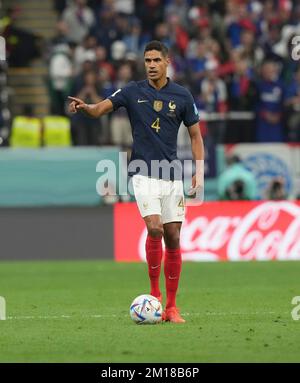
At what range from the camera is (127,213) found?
62.7ft

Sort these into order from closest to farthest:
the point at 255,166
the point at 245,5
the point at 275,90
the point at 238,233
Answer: the point at 238,233, the point at 255,166, the point at 275,90, the point at 245,5

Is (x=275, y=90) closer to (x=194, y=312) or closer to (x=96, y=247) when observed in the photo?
(x=96, y=247)

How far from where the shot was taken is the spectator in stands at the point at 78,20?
2512 centimetres

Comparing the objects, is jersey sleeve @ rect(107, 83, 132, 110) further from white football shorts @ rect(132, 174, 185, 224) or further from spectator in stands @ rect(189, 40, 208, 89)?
spectator in stands @ rect(189, 40, 208, 89)

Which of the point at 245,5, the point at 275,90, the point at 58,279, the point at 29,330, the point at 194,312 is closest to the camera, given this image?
the point at 29,330

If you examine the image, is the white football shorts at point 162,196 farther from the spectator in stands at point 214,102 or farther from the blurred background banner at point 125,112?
the spectator in stands at point 214,102

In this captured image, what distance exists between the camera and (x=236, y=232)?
18.8 m

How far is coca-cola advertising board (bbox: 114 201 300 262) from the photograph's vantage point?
18.8 metres

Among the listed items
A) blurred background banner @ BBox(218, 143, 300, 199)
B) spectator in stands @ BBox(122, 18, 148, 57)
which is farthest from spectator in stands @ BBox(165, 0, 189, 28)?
blurred background banner @ BBox(218, 143, 300, 199)

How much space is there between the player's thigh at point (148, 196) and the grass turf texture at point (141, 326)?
1.04 m

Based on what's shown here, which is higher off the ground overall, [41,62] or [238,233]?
[41,62]

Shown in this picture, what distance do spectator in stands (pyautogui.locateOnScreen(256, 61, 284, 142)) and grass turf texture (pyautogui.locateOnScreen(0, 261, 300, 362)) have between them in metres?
5.29

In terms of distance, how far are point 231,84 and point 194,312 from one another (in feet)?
40.5

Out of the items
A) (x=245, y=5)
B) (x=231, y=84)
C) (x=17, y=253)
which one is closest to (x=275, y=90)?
(x=231, y=84)
